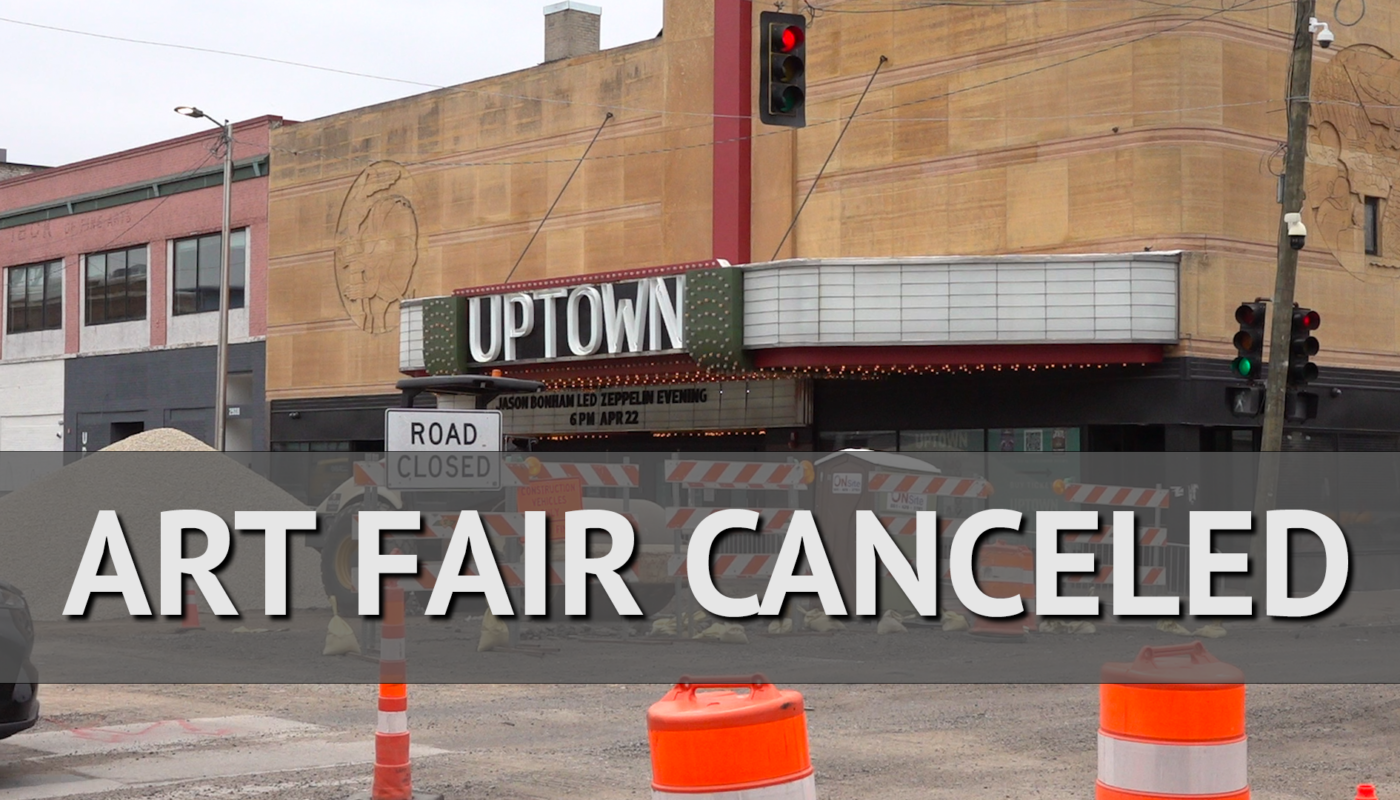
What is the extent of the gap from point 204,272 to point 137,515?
22.8 metres

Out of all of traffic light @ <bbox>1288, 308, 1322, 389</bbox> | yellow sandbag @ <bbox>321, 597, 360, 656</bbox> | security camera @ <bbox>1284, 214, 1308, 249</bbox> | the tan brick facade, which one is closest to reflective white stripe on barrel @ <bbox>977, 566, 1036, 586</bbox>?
traffic light @ <bbox>1288, 308, 1322, 389</bbox>

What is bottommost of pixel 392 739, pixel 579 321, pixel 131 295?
pixel 392 739

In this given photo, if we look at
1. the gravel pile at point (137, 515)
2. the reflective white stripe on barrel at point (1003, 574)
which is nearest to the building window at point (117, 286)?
the gravel pile at point (137, 515)

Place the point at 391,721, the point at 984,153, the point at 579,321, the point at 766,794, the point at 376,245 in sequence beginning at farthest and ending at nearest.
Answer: the point at 376,245 → the point at 579,321 → the point at 984,153 → the point at 391,721 → the point at 766,794

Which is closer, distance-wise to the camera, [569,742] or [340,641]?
[569,742]

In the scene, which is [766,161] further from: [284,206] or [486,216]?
[284,206]

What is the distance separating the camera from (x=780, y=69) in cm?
1681

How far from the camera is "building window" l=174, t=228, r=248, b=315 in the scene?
4203 cm

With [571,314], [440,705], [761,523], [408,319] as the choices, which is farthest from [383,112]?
[440,705]

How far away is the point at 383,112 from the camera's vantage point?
3753 centimetres

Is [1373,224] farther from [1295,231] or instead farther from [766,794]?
[766,794]

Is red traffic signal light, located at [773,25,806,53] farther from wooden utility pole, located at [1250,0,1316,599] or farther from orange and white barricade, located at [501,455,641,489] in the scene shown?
wooden utility pole, located at [1250,0,1316,599]

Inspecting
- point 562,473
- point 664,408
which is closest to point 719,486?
point 562,473
